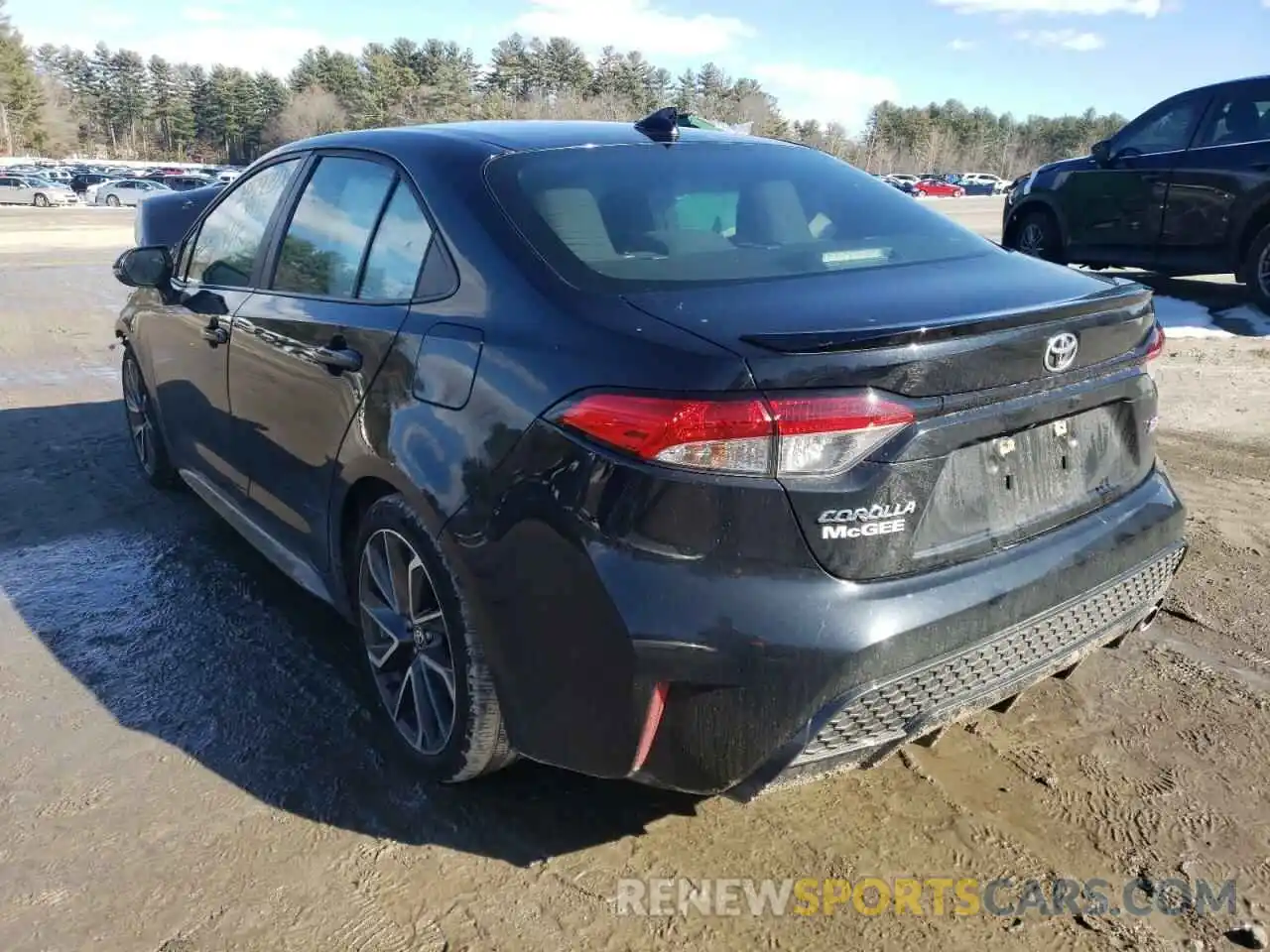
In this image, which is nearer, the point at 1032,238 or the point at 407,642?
the point at 407,642

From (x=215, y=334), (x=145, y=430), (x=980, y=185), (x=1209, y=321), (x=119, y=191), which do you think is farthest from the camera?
(x=980, y=185)

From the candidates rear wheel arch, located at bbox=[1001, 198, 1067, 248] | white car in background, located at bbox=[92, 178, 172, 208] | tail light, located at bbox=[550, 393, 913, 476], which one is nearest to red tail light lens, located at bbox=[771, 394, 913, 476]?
tail light, located at bbox=[550, 393, 913, 476]

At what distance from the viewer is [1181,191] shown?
30.0 feet

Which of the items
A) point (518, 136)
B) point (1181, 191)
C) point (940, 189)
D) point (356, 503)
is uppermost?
point (518, 136)

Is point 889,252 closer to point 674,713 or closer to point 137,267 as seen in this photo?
point 674,713

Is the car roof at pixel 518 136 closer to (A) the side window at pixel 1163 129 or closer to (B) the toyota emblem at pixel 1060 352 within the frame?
(B) the toyota emblem at pixel 1060 352

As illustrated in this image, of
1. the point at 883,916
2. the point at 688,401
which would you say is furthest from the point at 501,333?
the point at 883,916

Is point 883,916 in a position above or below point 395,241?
below

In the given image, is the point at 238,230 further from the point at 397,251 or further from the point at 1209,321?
the point at 1209,321

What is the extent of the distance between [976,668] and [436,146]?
198 centimetres

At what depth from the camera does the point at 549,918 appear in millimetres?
2273

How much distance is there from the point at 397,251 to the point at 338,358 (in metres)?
0.34

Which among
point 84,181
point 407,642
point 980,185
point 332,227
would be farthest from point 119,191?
point 980,185

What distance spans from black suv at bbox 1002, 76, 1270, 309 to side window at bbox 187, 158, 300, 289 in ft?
26.9
